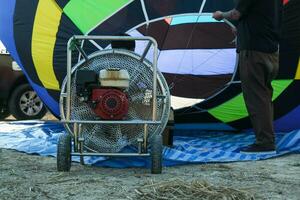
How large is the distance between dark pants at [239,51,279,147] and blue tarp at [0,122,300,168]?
234mm

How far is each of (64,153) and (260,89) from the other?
2025 mm

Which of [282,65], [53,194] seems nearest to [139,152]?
[53,194]

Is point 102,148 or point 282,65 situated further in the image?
point 282,65

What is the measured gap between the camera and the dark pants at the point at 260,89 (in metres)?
5.14

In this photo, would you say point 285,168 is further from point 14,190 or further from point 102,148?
point 14,190

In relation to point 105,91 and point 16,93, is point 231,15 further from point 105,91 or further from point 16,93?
point 16,93

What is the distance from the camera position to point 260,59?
16.8 feet

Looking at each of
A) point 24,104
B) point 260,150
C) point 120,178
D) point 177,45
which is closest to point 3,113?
point 24,104

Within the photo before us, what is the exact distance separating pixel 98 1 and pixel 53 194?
291 centimetres

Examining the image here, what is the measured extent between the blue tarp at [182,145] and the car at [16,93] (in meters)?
1.90

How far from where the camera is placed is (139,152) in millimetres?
4250

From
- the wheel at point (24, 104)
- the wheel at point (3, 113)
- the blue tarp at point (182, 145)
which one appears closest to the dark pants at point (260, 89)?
the blue tarp at point (182, 145)

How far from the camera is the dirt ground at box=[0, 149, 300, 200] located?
360cm

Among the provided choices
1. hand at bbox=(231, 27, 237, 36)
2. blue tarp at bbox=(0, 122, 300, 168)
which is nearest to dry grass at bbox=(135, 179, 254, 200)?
blue tarp at bbox=(0, 122, 300, 168)
